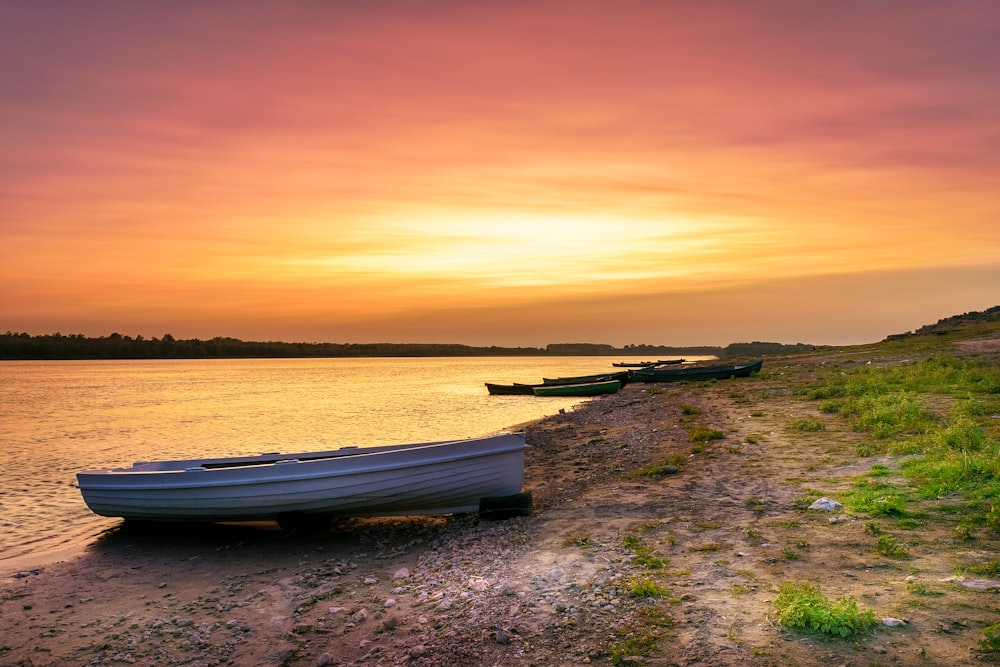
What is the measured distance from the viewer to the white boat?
45.8ft

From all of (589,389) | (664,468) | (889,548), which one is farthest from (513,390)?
Result: (889,548)

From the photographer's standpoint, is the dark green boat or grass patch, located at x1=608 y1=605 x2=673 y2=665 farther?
the dark green boat

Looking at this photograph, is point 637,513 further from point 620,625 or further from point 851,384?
point 851,384

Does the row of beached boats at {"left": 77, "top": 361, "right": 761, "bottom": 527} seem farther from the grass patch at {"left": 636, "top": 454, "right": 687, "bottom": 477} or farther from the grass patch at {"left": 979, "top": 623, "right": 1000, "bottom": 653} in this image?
the grass patch at {"left": 979, "top": 623, "right": 1000, "bottom": 653}

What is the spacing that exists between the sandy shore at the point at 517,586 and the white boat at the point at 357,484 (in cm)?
66

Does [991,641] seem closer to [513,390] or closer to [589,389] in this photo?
[589,389]

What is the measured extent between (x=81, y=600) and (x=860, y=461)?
16.6 metres

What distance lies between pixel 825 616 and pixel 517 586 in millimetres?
4182

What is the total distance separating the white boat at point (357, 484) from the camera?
13945 mm

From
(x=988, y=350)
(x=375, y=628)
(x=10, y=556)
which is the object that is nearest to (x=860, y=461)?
(x=375, y=628)

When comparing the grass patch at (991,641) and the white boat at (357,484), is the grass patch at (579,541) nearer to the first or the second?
the white boat at (357,484)

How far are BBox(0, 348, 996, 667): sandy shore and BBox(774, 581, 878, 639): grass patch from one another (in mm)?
191

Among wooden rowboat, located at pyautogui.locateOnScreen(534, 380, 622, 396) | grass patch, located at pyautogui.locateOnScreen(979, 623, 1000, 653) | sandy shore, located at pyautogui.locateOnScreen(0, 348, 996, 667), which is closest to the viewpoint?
grass patch, located at pyautogui.locateOnScreen(979, 623, 1000, 653)

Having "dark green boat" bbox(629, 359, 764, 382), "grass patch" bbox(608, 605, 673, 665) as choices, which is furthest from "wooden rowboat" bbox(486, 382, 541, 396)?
"grass patch" bbox(608, 605, 673, 665)
